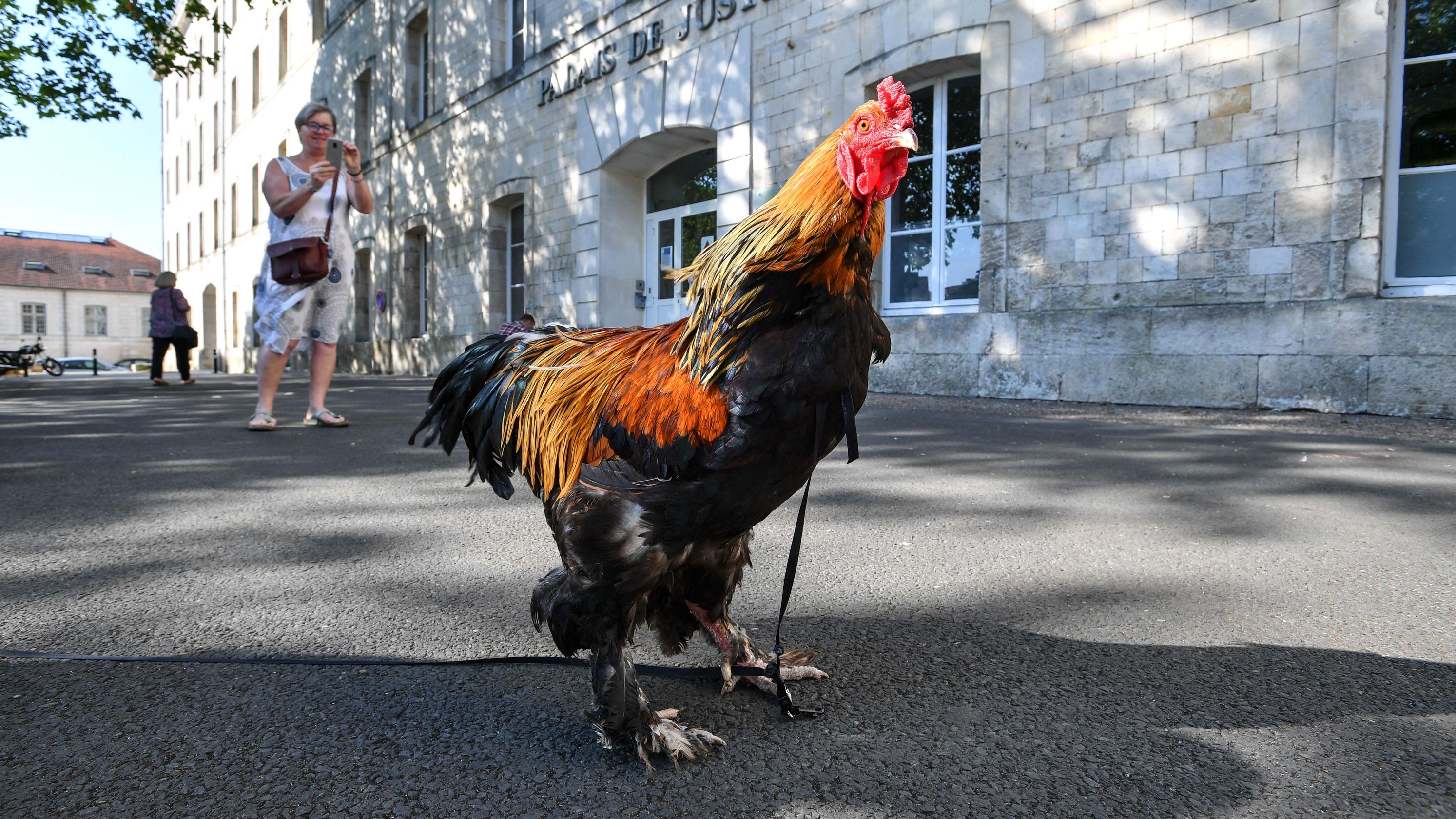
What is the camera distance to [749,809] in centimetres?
136

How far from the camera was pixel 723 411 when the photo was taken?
1.49m

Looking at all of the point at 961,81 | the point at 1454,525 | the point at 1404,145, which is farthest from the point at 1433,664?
the point at 961,81

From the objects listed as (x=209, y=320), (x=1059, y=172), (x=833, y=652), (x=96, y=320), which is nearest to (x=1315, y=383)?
(x=1059, y=172)

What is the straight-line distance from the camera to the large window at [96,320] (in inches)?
2181

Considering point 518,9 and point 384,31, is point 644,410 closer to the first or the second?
point 518,9

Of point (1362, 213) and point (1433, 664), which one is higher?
point (1362, 213)

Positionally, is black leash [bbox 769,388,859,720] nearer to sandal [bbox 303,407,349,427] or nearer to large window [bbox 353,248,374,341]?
sandal [bbox 303,407,349,427]

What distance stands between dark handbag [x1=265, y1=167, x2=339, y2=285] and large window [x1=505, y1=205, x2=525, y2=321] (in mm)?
9992

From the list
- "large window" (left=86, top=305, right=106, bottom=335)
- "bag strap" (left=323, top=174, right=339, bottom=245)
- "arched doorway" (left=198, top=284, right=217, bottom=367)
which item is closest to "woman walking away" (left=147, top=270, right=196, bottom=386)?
"bag strap" (left=323, top=174, right=339, bottom=245)

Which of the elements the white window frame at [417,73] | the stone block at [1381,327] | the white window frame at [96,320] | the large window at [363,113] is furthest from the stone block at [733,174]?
the white window frame at [96,320]

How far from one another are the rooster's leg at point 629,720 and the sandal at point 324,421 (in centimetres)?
556

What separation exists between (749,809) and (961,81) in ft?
29.4

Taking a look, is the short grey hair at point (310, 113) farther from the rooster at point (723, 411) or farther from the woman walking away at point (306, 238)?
the rooster at point (723, 411)

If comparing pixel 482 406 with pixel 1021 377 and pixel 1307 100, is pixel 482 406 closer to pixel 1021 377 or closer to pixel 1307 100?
pixel 1021 377
